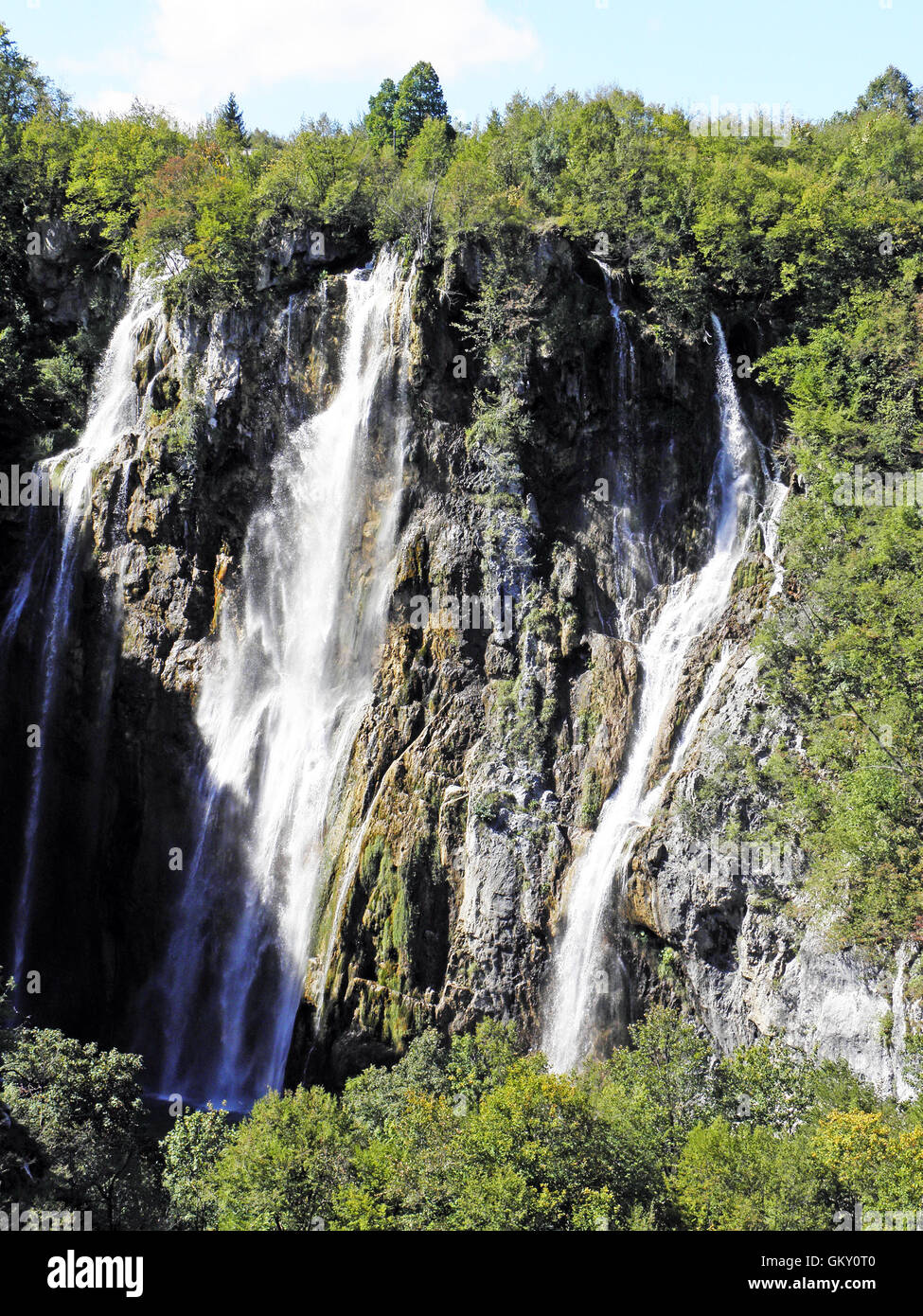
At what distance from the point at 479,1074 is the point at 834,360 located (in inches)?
887

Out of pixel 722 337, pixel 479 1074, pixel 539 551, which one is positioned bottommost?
pixel 479 1074

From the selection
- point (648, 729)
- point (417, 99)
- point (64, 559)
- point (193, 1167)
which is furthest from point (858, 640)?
point (417, 99)

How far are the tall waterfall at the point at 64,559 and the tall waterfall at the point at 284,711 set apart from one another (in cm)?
512

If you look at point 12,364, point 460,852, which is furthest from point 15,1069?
point 12,364

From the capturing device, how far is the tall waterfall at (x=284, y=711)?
99.2 feet

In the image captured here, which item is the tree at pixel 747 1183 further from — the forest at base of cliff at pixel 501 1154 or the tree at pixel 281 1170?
the tree at pixel 281 1170

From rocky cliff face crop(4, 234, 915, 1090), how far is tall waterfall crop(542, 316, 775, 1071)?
41cm

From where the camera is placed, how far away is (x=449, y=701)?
101 ft

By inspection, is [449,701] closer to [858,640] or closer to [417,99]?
[858,640]

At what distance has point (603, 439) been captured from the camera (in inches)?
1283

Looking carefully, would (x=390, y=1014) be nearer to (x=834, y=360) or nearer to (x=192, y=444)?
(x=192, y=444)

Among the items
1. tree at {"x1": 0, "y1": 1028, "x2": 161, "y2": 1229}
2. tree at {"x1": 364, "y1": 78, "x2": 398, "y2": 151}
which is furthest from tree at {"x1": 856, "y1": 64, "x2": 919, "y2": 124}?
tree at {"x1": 0, "y1": 1028, "x2": 161, "y2": 1229}

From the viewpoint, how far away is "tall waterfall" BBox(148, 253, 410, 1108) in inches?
1191

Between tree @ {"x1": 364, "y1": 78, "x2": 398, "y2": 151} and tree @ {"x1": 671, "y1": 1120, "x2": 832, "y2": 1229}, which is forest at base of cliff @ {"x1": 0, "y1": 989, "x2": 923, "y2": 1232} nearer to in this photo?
tree @ {"x1": 671, "y1": 1120, "x2": 832, "y2": 1229}
